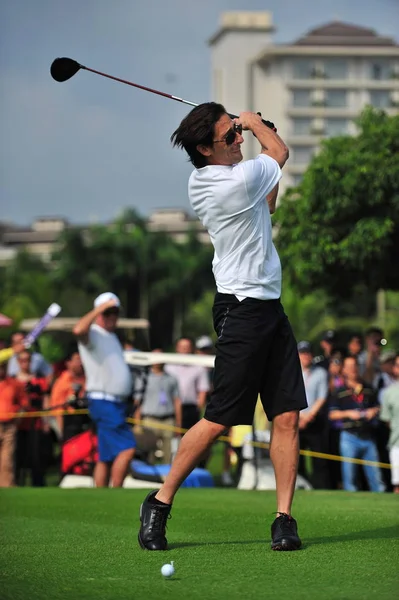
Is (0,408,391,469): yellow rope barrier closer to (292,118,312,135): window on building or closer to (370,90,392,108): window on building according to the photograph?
(292,118,312,135): window on building

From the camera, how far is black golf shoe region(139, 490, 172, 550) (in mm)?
6078

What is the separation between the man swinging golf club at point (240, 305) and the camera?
6.05 meters

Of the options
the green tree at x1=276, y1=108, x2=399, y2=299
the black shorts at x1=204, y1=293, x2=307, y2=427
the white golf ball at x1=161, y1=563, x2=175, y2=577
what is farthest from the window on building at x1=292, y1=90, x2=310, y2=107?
the white golf ball at x1=161, y1=563, x2=175, y2=577

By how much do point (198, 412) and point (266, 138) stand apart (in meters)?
11.5

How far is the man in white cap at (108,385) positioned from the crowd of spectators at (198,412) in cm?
171

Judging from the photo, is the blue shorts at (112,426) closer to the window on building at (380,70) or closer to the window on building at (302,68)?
the window on building at (302,68)

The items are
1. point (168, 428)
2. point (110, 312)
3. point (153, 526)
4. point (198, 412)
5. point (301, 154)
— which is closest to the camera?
point (153, 526)

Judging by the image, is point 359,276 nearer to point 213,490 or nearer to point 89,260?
point 213,490

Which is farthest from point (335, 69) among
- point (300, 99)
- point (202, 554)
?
point (202, 554)

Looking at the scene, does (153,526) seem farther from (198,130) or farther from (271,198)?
(198,130)

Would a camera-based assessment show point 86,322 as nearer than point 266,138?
No

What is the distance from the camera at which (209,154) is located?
6184 millimetres

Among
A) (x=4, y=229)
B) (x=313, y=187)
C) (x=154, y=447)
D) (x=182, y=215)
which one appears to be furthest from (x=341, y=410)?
(x=4, y=229)

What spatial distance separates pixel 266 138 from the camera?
6203mm
